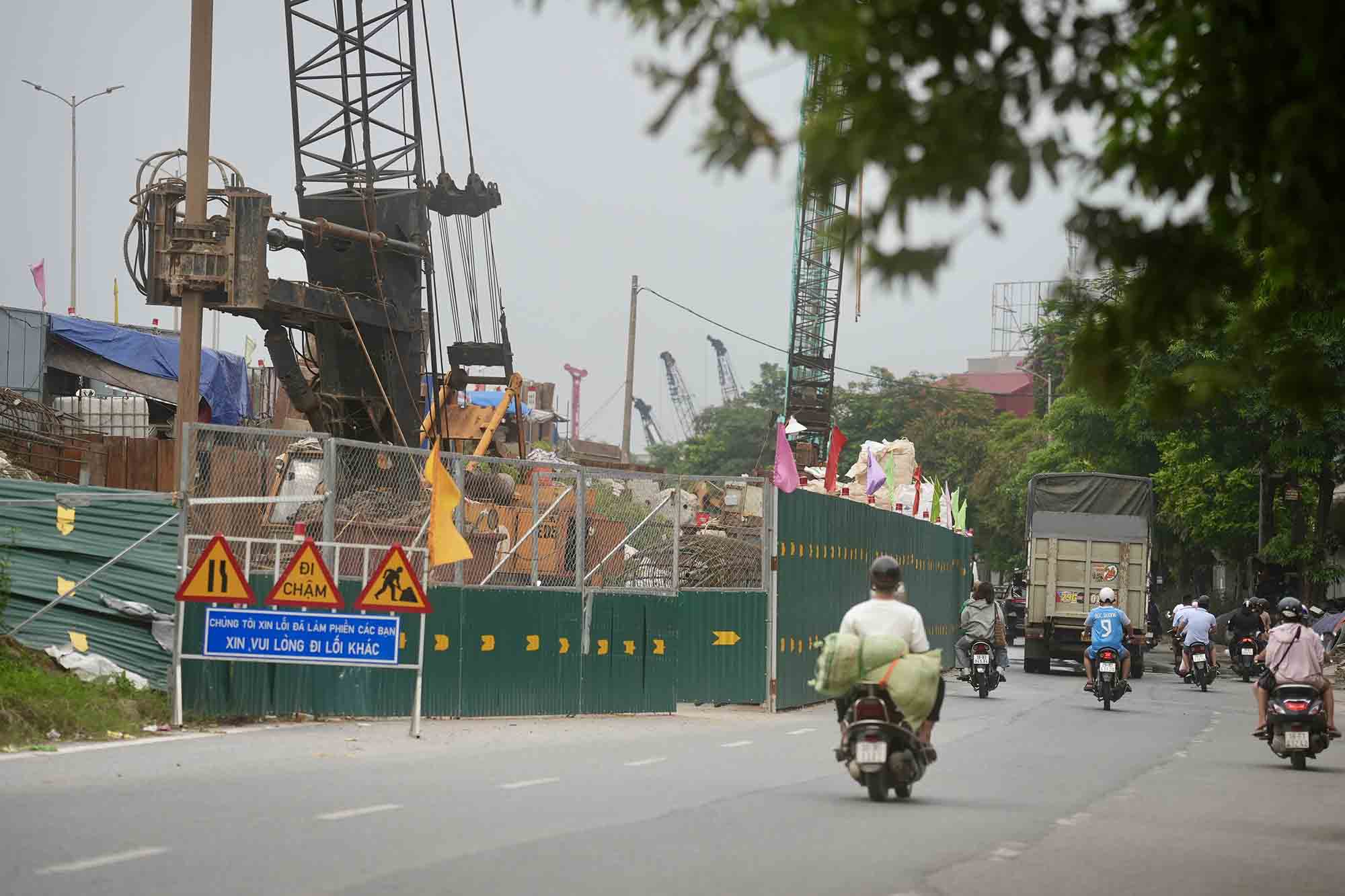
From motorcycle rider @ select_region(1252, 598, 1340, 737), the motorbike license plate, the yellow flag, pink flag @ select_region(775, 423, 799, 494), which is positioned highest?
pink flag @ select_region(775, 423, 799, 494)

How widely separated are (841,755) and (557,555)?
323 inches

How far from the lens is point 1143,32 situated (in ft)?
18.0

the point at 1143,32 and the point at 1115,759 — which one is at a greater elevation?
the point at 1143,32

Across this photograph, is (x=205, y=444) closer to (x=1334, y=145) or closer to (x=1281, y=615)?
(x=1281, y=615)

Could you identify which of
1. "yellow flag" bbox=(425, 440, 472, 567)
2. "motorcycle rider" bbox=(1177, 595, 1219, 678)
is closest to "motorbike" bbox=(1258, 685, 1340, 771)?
"yellow flag" bbox=(425, 440, 472, 567)

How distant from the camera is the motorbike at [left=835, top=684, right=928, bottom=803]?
1107 centimetres

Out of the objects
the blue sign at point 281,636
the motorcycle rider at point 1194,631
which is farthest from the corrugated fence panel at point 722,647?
the motorcycle rider at point 1194,631

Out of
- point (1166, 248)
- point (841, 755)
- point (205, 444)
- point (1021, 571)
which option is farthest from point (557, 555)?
point (1021, 571)

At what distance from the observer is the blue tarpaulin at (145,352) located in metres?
38.9

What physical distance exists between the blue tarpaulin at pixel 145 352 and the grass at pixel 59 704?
24648mm

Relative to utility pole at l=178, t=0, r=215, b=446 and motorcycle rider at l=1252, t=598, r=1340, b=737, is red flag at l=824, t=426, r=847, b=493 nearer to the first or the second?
utility pole at l=178, t=0, r=215, b=446

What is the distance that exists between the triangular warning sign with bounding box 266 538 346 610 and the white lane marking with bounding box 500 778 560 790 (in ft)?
11.7

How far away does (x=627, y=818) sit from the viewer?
10.1 m

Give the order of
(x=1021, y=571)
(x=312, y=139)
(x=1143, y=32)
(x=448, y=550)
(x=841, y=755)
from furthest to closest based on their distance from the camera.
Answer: (x=1021, y=571)
(x=312, y=139)
(x=448, y=550)
(x=841, y=755)
(x=1143, y=32)
